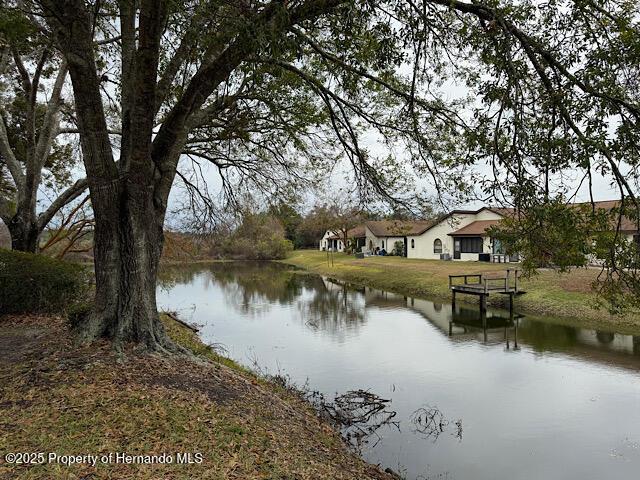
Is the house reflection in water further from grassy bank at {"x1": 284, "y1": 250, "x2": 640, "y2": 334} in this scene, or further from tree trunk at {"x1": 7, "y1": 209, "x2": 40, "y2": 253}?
tree trunk at {"x1": 7, "y1": 209, "x2": 40, "y2": 253}

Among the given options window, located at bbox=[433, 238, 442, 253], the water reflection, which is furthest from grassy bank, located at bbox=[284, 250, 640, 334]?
window, located at bbox=[433, 238, 442, 253]

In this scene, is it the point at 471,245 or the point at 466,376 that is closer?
the point at 466,376

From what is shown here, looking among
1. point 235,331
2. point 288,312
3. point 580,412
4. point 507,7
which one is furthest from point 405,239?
point 507,7

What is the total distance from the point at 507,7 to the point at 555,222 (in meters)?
2.72

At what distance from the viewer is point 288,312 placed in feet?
61.2

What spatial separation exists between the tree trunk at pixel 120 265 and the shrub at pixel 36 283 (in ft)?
13.1

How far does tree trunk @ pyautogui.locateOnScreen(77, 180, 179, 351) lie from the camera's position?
20.3 ft

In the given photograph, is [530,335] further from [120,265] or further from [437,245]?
[437,245]

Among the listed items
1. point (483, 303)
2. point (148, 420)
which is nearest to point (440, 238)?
point (483, 303)

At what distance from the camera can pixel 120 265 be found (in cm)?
627

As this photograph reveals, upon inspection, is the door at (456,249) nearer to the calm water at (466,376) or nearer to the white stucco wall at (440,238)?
the white stucco wall at (440,238)

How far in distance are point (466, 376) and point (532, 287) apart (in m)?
12.2

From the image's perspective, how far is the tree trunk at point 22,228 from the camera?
35.6ft

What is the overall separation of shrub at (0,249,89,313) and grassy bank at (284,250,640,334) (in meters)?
11.9
